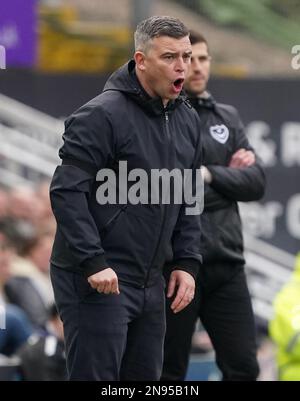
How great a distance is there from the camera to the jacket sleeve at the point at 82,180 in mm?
5551

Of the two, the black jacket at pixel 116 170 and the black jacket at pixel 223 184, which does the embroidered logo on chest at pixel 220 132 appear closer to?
the black jacket at pixel 223 184

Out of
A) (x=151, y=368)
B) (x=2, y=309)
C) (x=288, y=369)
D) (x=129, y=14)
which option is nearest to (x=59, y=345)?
(x=2, y=309)

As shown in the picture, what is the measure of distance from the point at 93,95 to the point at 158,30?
4757 mm

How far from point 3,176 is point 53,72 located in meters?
0.87

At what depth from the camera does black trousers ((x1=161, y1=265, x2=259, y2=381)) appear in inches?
266

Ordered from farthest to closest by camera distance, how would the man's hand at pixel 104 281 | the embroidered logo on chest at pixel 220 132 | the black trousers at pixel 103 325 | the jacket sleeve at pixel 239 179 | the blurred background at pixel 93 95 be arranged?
the blurred background at pixel 93 95 < the embroidered logo on chest at pixel 220 132 < the jacket sleeve at pixel 239 179 < the black trousers at pixel 103 325 < the man's hand at pixel 104 281

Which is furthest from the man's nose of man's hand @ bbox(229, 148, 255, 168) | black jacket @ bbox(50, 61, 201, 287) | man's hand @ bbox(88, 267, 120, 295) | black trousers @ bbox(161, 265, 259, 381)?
black trousers @ bbox(161, 265, 259, 381)

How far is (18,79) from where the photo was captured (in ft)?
34.2

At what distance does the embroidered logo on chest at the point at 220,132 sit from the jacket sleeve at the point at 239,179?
Answer: 77mm

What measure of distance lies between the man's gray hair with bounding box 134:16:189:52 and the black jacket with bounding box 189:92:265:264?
1061 mm

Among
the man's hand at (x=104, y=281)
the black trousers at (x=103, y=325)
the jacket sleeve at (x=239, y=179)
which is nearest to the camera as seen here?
the man's hand at (x=104, y=281)

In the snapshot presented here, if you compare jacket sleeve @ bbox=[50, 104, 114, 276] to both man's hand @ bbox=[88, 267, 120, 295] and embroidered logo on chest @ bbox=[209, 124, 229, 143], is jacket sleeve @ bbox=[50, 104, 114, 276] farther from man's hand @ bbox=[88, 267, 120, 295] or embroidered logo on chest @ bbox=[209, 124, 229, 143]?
embroidered logo on chest @ bbox=[209, 124, 229, 143]

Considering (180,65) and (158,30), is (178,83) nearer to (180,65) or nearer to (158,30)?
Answer: (180,65)

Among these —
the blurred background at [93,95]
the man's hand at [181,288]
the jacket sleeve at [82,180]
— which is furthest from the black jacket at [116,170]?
the blurred background at [93,95]
